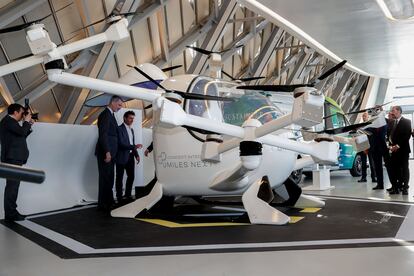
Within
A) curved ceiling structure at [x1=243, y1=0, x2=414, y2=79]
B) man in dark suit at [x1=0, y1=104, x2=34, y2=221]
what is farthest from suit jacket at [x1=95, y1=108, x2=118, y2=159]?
curved ceiling structure at [x1=243, y1=0, x2=414, y2=79]

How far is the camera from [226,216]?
17.7 feet

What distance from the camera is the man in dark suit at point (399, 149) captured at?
7.28 meters

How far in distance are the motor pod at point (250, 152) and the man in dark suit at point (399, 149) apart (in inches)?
169

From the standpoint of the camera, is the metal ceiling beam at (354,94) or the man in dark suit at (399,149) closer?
the man in dark suit at (399,149)

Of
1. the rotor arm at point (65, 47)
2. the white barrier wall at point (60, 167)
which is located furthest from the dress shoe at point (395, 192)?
the rotor arm at point (65, 47)

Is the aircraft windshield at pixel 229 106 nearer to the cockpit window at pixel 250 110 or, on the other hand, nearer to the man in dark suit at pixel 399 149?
the cockpit window at pixel 250 110

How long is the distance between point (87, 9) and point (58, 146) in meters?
5.30

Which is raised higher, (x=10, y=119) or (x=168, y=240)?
(x=10, y=119)

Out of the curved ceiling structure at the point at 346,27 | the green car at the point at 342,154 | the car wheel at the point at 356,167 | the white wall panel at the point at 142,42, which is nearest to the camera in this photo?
the curved ceiling structure at the point at 346,27

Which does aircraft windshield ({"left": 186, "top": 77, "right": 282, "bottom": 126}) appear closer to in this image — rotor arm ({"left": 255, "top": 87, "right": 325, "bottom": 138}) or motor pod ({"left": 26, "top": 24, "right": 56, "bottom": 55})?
rotor arm ({"left": 255, "top": 87, "right": 325, "bottom": 138})

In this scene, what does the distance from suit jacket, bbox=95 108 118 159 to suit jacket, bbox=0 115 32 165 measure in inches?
45.8

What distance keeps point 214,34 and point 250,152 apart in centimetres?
1256

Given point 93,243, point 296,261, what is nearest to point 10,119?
point 93,243

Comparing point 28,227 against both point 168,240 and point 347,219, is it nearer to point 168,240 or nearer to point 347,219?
point 168,240
